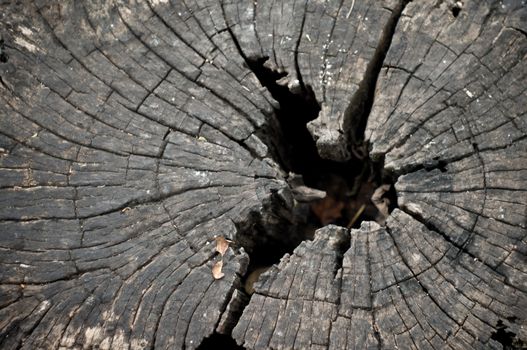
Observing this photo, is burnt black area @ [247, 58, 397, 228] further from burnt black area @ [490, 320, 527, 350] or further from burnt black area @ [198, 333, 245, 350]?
burnt black area @ [198, 333, 245, 350]

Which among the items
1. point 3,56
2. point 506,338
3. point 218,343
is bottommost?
point 506,338

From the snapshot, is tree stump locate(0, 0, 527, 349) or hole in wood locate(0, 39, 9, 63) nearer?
tree stump locate(0, 0, 527, 349)

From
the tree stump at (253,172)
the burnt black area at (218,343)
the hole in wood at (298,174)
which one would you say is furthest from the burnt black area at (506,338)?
the burnt black area at (218,343)

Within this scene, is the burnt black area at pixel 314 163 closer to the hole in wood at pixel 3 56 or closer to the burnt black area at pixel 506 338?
the burnt black area at pixel 506 338

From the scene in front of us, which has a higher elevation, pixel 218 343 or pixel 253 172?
pixel 253 172

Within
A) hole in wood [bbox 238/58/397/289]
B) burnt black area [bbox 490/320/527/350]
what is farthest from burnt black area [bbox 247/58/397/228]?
burnt black area [bbox 490/320/527/350]

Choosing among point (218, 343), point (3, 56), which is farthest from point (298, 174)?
point (3, 56)

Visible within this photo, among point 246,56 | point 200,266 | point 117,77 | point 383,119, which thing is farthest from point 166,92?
point 383,119

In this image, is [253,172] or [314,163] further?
[314,163]

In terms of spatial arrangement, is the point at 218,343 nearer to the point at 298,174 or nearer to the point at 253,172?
the point at 253,172
